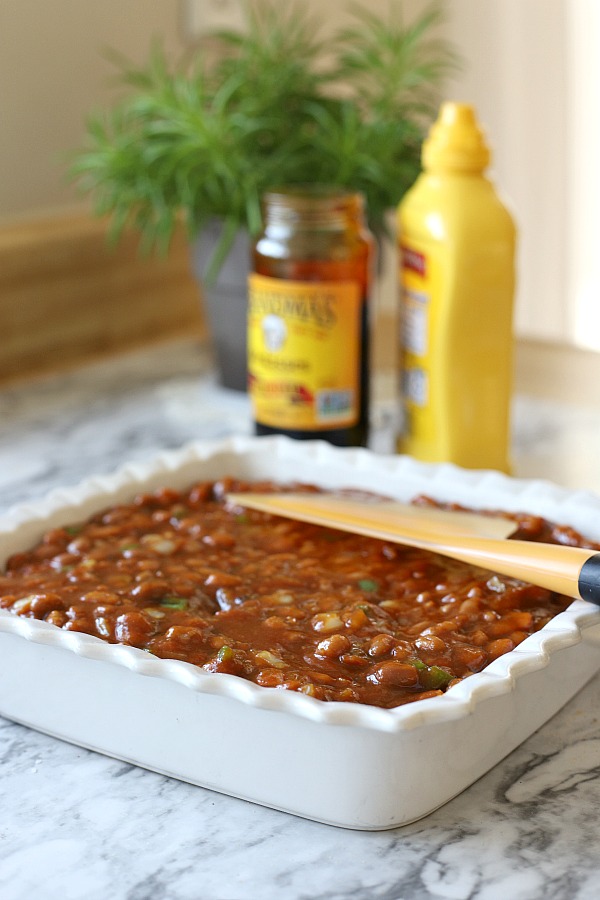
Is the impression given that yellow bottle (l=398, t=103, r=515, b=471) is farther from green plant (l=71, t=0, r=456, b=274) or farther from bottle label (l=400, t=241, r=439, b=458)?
green plant (l=71, t=0, r=456, b=274)

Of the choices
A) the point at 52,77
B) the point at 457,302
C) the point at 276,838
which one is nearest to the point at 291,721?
the point at 276,838

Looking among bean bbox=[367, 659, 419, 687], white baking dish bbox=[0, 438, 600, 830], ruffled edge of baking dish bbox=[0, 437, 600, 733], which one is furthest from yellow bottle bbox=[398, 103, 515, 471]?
bean bbox=[367, 659, 419, 687]

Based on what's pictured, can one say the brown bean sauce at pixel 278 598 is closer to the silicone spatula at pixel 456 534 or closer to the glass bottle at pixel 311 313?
the silicone spatula at pixel 456 534

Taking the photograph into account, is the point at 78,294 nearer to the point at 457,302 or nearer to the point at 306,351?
the point at 306,351

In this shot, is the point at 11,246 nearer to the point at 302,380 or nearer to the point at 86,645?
the point at 302,380

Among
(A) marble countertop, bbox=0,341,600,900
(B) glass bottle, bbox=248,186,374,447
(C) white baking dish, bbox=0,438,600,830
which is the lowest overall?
(A) marble countertop, bbox=0,341,600,900

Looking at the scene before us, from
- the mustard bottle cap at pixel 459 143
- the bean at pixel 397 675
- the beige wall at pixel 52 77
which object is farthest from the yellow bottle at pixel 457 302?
the beige wall at pixel 52 77
